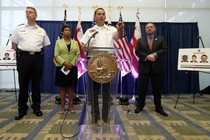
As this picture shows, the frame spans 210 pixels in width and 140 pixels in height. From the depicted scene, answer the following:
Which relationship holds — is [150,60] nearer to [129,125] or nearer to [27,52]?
[129,125]

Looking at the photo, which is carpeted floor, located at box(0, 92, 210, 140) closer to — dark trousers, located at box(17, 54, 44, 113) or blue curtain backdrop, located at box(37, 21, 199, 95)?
dark trousers, located at box(17, 54, 44, 113)

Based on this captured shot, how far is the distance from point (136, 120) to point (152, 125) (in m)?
0.35

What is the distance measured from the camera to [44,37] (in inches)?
143

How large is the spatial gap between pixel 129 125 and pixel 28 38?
1.96 metres

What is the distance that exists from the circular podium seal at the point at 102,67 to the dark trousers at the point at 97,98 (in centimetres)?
14

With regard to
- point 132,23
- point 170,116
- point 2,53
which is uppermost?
point 132,23

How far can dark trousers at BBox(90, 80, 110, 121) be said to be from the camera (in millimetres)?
2322

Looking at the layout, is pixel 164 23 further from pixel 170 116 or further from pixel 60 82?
pixel 60 82

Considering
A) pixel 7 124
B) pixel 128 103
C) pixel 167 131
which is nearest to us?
pixel 167 131

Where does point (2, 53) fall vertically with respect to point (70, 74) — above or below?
above

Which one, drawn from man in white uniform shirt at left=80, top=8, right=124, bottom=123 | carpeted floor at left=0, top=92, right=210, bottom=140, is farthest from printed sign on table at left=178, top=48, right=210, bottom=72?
man in white uniform shirt at left=80, top=8, right=124, bottom=123

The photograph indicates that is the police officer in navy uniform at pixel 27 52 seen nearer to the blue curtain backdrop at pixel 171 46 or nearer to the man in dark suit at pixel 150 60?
the man in dark suit at pixel 150 60

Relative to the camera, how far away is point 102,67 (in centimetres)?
217

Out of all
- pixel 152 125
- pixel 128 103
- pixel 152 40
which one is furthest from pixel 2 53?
pixel 152 125
